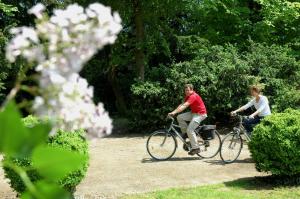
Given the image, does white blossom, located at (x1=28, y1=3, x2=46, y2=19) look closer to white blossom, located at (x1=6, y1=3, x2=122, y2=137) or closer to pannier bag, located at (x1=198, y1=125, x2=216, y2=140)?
white blossom, located at (x1=6, y1=3, x2=122, y2=137)

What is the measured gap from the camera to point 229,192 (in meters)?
9.30

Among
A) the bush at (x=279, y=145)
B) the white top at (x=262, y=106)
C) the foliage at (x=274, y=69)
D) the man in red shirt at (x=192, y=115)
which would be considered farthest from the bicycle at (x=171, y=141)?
the foliage at (x=274, y=69)

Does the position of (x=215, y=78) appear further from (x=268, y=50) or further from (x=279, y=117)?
(x=279, y=117)

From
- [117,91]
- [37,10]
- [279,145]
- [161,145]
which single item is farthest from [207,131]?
[117,91]

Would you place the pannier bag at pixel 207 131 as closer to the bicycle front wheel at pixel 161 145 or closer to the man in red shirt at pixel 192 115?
the man in red shirt at pixel 192 115

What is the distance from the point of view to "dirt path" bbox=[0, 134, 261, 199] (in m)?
9.78

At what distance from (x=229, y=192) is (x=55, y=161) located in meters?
8.80

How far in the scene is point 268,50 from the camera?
18.8 metres

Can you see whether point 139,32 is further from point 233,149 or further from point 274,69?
point 233,149

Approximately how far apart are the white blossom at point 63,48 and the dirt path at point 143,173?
826 cm

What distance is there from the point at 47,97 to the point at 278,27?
21.4m

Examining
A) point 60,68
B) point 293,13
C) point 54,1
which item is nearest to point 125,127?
point 54,1

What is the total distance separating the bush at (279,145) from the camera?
964cm

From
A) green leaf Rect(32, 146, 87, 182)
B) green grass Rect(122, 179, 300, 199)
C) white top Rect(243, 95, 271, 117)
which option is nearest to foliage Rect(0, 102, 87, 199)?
green leaf Rect(32, 146, 87, 182)
